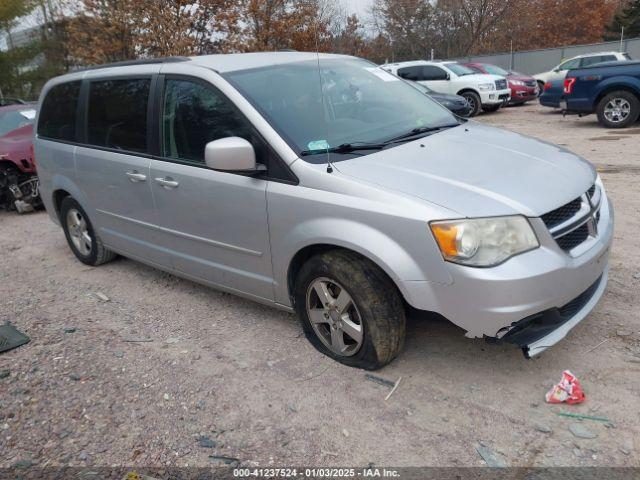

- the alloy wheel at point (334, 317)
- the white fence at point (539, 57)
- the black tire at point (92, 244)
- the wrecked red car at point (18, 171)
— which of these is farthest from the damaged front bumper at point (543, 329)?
the white fence at point (539, 57)

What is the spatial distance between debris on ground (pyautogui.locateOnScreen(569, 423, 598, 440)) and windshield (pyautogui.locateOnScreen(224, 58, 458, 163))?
1.92 meters

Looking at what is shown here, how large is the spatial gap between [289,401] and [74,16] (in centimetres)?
2434

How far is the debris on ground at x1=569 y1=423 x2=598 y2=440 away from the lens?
2600 millimetres

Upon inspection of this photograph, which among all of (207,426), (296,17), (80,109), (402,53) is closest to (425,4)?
(402,53)

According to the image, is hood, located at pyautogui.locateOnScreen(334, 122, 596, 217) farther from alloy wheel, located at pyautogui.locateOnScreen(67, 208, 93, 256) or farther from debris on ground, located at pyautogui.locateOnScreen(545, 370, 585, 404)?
alloy wheel, located at pyautogui.locateOnScreen(67, 208, 93, 256)

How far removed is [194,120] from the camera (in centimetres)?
383

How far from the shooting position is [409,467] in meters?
2.53

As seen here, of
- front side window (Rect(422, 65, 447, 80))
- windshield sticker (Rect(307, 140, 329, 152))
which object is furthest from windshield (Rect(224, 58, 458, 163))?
front side window (Rect(422, 65, 447, 80))

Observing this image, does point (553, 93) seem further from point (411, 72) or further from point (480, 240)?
point (480, 240)

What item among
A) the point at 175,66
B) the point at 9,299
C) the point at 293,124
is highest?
the point at 175,66

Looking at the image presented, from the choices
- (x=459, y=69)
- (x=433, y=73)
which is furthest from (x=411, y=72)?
(x=459, y=69)

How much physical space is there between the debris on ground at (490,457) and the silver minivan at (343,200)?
1.75 feet

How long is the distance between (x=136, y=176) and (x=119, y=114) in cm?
65

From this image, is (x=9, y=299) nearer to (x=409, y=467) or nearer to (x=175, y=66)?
(x=175, y=66)
